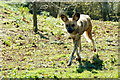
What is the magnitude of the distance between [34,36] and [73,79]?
26.2ft

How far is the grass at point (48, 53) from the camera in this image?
27.4 feet

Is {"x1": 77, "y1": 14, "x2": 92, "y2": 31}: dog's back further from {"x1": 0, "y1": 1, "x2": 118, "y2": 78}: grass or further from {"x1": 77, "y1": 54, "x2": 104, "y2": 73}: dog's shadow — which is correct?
{"x1": 77, "y1": 54, "x2": 104, "y2": 73}: dog's shadow

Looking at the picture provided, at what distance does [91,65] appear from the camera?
940 cm

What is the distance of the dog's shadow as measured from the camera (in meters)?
8.84

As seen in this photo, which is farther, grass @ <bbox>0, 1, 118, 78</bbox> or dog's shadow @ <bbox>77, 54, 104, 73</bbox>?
dog's shadow @ <bbox>77, 54, 104, 73</bbox>

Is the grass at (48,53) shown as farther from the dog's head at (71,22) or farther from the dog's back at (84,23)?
the dog's head at (71,22)

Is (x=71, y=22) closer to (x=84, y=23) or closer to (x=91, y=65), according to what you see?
(x=84, y=23)

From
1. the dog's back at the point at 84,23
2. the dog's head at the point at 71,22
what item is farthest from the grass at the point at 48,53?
the dog's head at the point at 71,22

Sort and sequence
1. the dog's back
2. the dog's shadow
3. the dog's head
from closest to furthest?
the dog's shadow → the dog's head → the dog's back

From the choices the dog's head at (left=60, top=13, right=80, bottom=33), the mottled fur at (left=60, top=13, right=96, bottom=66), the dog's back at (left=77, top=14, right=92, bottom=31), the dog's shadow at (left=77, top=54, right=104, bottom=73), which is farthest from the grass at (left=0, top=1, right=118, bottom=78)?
the dog's head at (left=60, top=13, right=80, bottom=33)

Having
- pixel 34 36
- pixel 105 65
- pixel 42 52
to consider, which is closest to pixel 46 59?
pixel 42 52

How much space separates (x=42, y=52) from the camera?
11938mm

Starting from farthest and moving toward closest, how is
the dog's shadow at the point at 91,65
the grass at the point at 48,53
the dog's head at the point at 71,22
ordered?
the dog's head at the point at 71,22 → the dog's shadow at the point at 91,65 → the grass at the point at 48,53

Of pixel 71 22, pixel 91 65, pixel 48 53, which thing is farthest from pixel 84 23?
pixel 48 53
